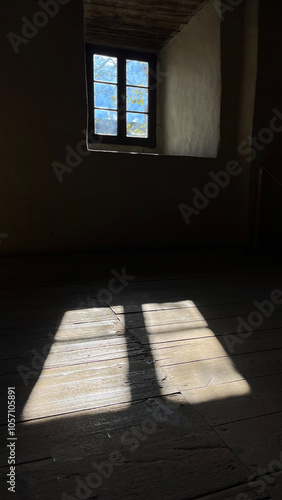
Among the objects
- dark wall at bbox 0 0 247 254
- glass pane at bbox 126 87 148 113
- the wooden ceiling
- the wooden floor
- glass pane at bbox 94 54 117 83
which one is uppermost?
the wooden ceiling

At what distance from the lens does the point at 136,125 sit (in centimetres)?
443

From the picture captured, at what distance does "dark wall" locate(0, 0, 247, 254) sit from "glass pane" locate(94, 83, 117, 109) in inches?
53.6

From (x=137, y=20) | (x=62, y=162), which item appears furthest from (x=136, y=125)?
(x=62, y=162)

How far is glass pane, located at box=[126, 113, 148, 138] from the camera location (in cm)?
435

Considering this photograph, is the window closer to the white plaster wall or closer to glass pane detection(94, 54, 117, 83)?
glass pane detection(94, 54, 117, 83)

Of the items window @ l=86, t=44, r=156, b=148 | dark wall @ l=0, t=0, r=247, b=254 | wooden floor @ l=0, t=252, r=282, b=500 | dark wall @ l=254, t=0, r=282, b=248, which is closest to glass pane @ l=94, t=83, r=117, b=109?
window @ l=86, t=44, r=156, b=148

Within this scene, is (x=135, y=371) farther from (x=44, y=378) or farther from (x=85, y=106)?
(x=85, y=106)

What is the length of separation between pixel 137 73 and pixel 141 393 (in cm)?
433

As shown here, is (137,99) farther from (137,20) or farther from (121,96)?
(137,20)

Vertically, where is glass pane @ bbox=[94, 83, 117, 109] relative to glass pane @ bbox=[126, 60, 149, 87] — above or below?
below

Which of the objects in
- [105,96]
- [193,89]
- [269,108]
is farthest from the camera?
[105,96]

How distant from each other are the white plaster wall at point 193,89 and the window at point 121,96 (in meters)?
0.17

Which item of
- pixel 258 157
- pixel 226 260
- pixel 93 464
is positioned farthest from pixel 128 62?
pixel 93 464

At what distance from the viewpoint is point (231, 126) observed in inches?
133
